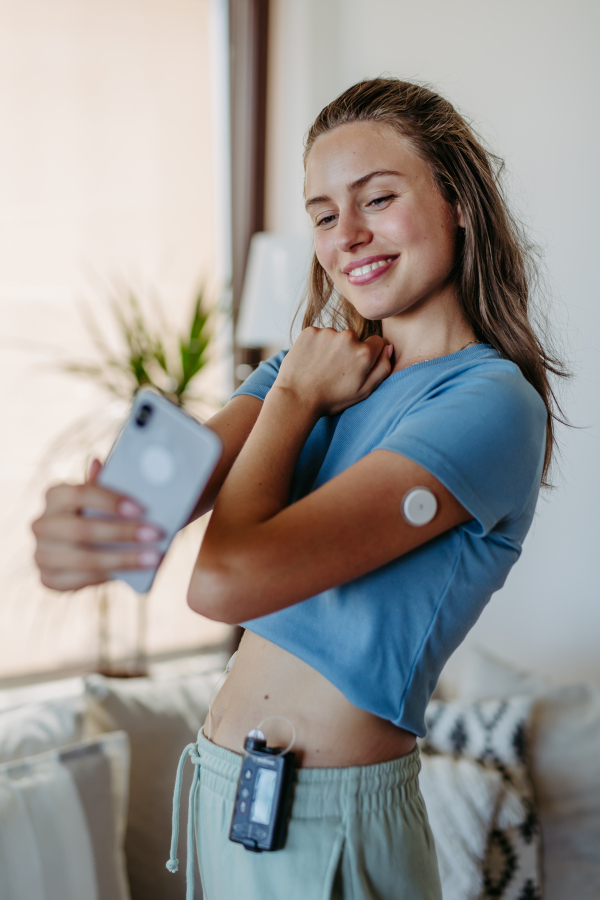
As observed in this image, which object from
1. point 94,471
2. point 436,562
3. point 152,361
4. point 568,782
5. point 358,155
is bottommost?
point 568,782

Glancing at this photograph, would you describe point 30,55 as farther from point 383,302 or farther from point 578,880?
point 578,880

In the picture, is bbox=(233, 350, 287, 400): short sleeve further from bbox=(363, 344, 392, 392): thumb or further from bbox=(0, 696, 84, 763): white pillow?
bbox=(0, 696, 84, 763): white pillow

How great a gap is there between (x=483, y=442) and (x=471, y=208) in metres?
0.37

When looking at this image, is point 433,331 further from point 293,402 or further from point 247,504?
point 247,504

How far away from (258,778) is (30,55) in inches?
108

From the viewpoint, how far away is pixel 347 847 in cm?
78

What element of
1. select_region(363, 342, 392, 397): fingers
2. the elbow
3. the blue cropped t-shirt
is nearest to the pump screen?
the blue cropped t-shirt

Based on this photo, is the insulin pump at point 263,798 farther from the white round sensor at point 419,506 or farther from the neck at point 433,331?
the neck at point 433,331

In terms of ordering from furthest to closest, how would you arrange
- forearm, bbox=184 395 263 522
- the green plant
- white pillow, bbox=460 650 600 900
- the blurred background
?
the green plant, the blurred background, white pillow, bbox=460 650 600 900, forearm, bbox=184 395 263 522

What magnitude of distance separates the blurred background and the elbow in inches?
51.5

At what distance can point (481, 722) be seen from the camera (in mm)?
1643

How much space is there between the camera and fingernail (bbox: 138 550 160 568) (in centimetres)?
59

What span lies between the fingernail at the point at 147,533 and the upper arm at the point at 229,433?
0.28 m

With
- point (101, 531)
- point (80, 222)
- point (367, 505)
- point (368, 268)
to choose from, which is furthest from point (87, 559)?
point (80, 222)
